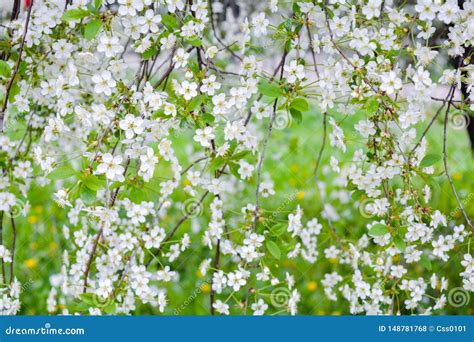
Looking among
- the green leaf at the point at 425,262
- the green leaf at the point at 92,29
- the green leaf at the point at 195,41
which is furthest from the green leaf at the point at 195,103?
the green leaf at the point at 425,262

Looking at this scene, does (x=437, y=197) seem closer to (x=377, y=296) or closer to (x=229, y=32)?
(x=229, y=32)

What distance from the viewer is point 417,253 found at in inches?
62.5

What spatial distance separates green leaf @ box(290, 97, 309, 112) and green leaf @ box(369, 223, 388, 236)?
0.93 ft

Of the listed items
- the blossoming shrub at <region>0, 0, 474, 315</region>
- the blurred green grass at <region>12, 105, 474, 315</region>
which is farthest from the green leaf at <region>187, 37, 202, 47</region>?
the blurred green grass at <region>12, 105, 474, 315</region>

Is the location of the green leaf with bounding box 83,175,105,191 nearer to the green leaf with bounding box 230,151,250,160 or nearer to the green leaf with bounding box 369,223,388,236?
the green leaf with bounding box 230,151,250,160

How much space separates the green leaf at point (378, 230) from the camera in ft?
4.55

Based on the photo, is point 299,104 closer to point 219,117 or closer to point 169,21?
point 219,117

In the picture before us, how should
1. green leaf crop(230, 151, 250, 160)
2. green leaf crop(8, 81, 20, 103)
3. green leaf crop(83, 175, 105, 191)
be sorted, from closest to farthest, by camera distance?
green leaf crop(83, 175, 105, 191), green leaf crop(230, 151, 250, 160), green leaf crop(8, 81, 20, 103)

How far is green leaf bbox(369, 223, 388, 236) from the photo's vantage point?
1.39m

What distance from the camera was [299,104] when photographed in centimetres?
135

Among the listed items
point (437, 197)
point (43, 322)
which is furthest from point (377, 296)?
point (437, 197)

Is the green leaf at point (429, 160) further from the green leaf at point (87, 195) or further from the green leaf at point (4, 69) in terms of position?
the green leaf at point (4, 69)

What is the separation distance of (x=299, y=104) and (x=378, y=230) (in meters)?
0.30

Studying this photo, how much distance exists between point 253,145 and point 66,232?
27.4 inches
